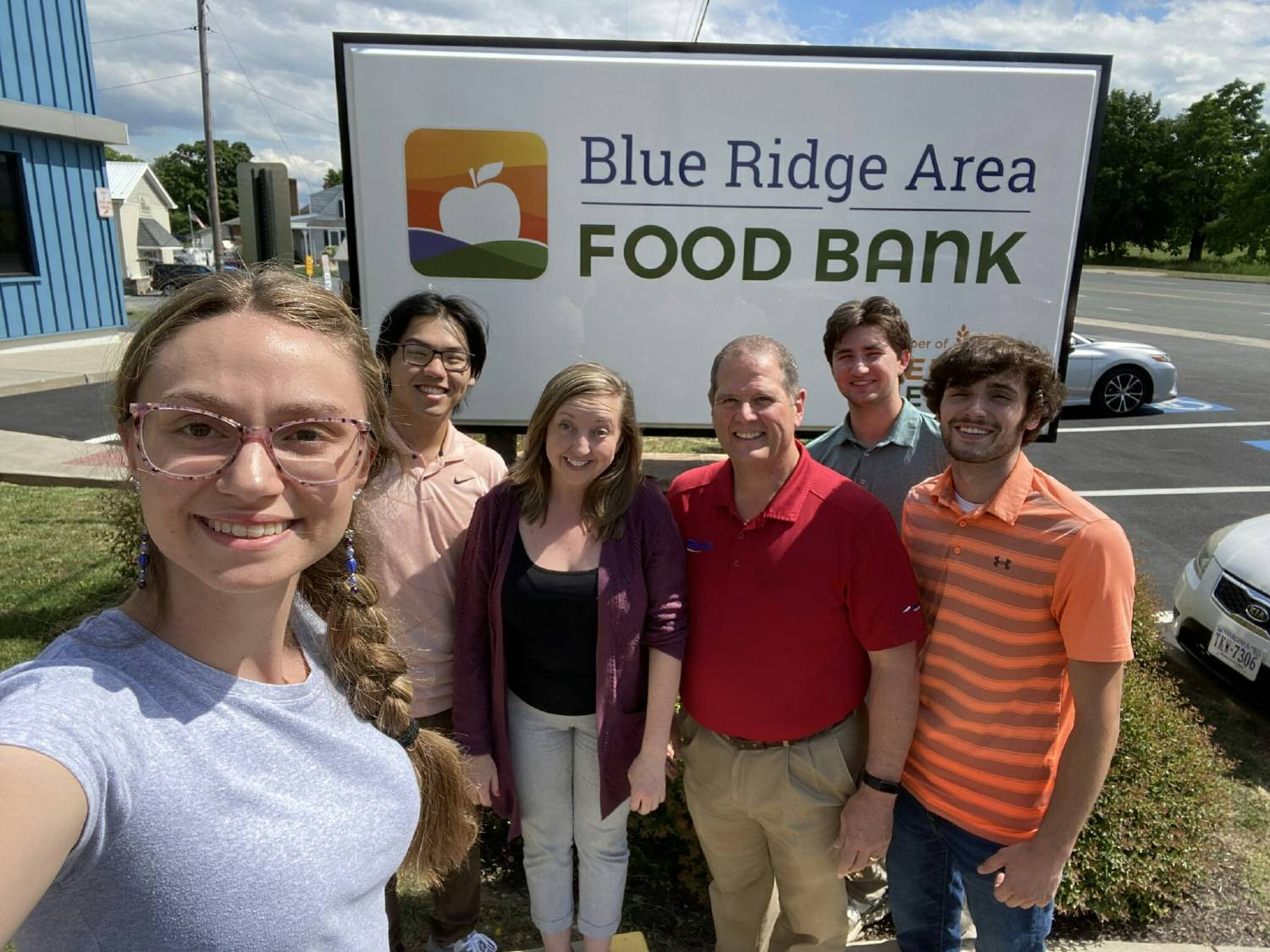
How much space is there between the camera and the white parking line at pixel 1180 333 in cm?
1831

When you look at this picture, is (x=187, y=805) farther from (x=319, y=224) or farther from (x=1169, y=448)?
(x=319, y=224)

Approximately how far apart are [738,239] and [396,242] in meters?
1.72

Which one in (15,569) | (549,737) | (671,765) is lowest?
(15,569)

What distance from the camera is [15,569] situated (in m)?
5.07

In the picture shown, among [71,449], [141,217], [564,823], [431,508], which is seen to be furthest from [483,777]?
[141,217]

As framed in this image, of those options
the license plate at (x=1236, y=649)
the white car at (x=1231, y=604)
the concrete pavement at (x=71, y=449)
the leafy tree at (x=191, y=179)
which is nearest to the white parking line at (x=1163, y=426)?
the concrete pavement at (x=71, y=449)

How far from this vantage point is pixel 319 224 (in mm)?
51938

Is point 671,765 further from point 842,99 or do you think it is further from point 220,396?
point 842,99

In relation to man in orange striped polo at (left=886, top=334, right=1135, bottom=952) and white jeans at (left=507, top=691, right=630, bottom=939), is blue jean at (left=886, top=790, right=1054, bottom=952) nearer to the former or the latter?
man in orange striped polo at (left=886, top=334, right=1135, bottom=952)

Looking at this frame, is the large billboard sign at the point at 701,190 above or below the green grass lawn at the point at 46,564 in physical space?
above

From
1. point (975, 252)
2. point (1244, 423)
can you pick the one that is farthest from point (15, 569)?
point (1244, 423)

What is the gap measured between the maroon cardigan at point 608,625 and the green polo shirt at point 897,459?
84 centimetres

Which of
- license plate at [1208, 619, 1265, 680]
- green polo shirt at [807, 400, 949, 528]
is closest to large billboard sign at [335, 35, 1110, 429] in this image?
green polo shirt at [807, 400, 949, 528]

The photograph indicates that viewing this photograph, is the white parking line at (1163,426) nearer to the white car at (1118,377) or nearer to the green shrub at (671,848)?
the white car at (1118,377)
